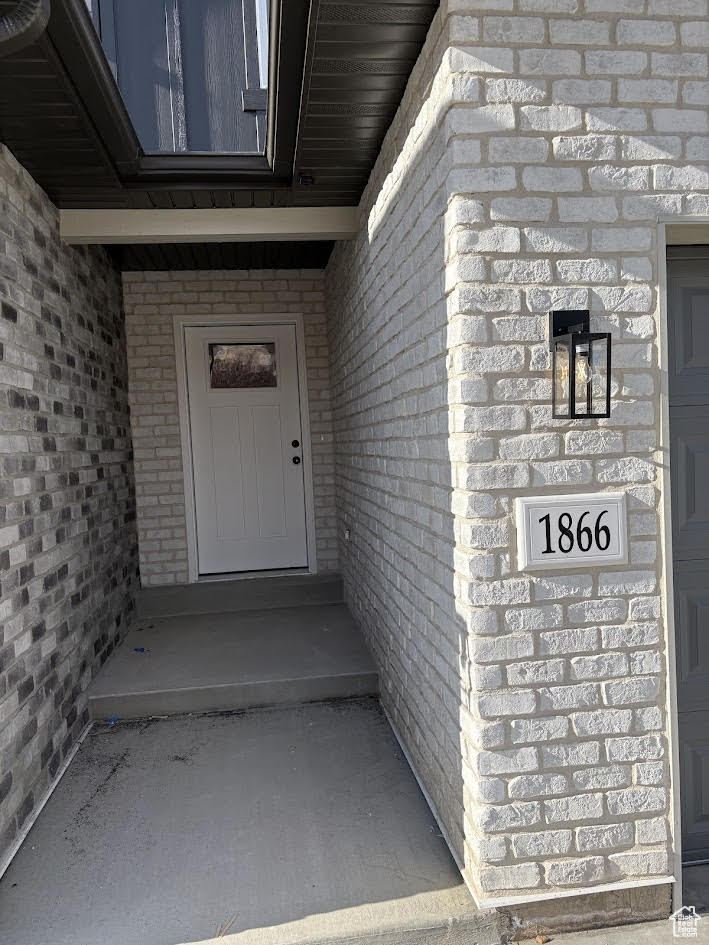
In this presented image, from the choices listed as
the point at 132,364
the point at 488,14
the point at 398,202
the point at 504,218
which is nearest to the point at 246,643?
the point at 132,364

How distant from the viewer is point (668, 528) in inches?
82.3

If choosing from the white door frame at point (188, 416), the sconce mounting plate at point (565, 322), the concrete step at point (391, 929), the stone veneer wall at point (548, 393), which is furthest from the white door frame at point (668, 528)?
the white door frame at point (188, 416)

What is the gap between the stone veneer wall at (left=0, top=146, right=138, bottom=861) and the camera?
2.70 meters

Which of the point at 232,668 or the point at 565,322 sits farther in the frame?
the point at 232,668

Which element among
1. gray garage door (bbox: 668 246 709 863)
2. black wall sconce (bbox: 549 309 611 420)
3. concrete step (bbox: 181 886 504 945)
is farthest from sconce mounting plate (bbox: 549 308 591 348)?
concrete step (bbox: 181 886 504 945)

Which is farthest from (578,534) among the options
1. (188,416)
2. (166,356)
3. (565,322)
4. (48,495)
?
(166,356)

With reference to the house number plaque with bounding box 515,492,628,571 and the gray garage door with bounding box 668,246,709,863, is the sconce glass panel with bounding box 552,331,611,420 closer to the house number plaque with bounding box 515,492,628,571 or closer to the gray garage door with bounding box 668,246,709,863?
the house number plaque with bounding box 515,492,628,571

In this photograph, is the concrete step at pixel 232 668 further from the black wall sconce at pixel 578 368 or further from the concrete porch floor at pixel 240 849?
the black wall sconce at pixel 578 368

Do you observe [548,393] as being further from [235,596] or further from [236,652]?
[235,596]

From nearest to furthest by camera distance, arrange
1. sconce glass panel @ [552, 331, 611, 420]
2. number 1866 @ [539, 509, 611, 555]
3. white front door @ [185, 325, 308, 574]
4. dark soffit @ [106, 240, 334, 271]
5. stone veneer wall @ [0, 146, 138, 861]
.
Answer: sconce glass panel @ [552, 331, 611, 420] → number 1866 @ [539, 509, 611, 555] → stone veneer wall @ [0, 146, 138, 861] → dark soffit @ [106, 240, 334, 271] → white front door @ [185, 325, 308, 574]

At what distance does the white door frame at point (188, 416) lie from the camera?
5.20 meters

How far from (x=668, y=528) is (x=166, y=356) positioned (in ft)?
13.2

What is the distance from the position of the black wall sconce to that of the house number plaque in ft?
0.83

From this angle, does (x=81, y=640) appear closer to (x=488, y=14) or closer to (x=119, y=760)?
(x=119, y=760)
